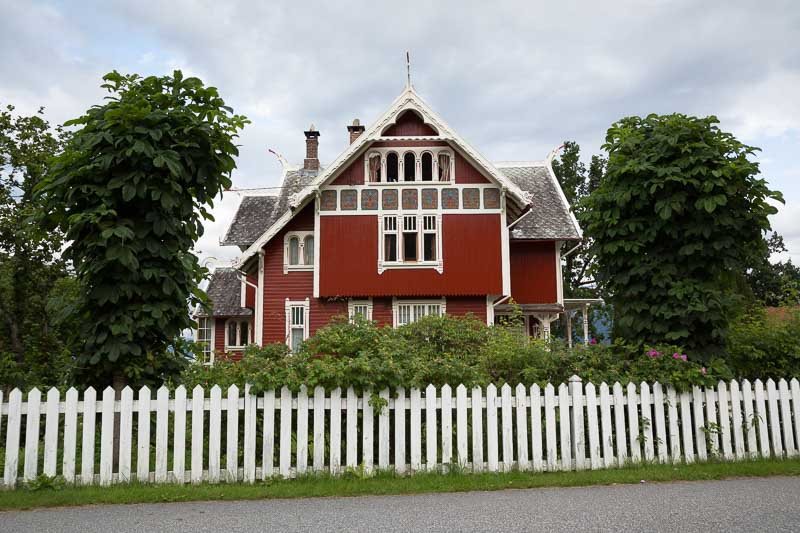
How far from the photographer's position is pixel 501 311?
23.5 meters

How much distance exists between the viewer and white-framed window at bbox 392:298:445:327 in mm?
21250

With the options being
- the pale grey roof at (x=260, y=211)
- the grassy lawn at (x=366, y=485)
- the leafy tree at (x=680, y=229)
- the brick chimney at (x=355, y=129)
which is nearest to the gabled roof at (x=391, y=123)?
the pale grey roof at (x=260, y=211)

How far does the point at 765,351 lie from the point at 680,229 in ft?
7.68

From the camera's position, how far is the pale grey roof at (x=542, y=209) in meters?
24.0

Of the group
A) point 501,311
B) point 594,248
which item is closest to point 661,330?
point 594,248

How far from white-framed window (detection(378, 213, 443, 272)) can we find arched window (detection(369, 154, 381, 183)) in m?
1.35

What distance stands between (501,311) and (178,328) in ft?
54.5

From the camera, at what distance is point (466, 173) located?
69.8 feet

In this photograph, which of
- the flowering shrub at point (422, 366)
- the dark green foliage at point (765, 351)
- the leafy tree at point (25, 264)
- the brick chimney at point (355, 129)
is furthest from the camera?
the brick chimney at point (355, 129)

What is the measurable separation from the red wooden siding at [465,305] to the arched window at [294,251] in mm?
5483

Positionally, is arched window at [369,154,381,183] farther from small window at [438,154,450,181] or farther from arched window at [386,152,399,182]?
small window at [438,154,450,181]

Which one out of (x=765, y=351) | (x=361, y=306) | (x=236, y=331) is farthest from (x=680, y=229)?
(x=236, y=331)

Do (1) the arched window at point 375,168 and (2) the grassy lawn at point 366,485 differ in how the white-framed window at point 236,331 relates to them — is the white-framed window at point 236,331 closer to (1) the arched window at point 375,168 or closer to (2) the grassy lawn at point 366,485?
(1) the arched window at point 375,168

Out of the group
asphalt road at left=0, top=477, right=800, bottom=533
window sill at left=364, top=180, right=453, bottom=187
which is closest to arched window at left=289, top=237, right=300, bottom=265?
window sill at left=364, top=180, right=453, bottom=187
